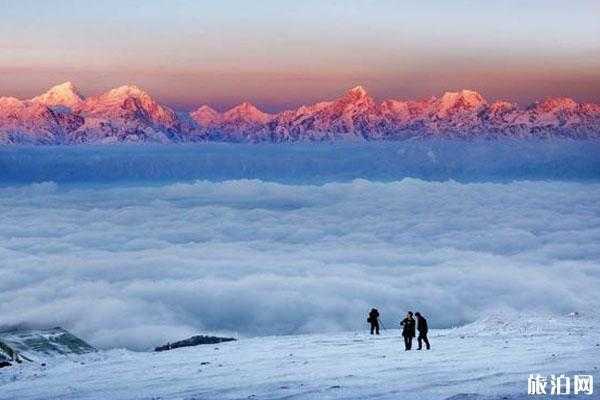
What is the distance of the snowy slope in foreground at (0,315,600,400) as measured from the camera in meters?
25.6

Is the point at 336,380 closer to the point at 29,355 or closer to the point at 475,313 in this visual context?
the point at 29,355

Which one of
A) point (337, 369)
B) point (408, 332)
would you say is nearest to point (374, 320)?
point (408, 332)

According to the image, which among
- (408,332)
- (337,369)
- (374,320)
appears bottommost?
(374,320)

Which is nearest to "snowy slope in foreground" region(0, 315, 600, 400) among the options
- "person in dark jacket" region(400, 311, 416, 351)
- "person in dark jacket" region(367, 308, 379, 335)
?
"person in dark jacket" region(400, 311, 416, 351)

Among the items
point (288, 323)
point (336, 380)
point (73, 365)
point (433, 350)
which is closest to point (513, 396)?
point (336, 380)

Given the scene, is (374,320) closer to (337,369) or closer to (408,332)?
(408,332)

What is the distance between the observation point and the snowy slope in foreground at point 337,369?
25.6m

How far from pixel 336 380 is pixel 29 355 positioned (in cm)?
2759

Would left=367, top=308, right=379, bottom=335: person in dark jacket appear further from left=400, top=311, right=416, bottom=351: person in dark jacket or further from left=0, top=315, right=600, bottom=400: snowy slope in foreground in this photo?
left=400, top=311, right=416, bottom=351: person in dark jacket

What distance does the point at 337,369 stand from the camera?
30938mm

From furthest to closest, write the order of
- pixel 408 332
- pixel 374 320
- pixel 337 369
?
1. pixel 374 320
2. pixel 408 332
3. pixel 337 369

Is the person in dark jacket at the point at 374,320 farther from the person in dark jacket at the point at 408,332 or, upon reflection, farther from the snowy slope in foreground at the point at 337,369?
the person in dark jacket at the point at 408,332

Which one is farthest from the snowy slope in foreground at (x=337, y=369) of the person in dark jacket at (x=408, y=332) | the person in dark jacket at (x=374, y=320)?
the person in dark jacket at (x=374, y=320)

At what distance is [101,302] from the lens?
16725 centimetres
